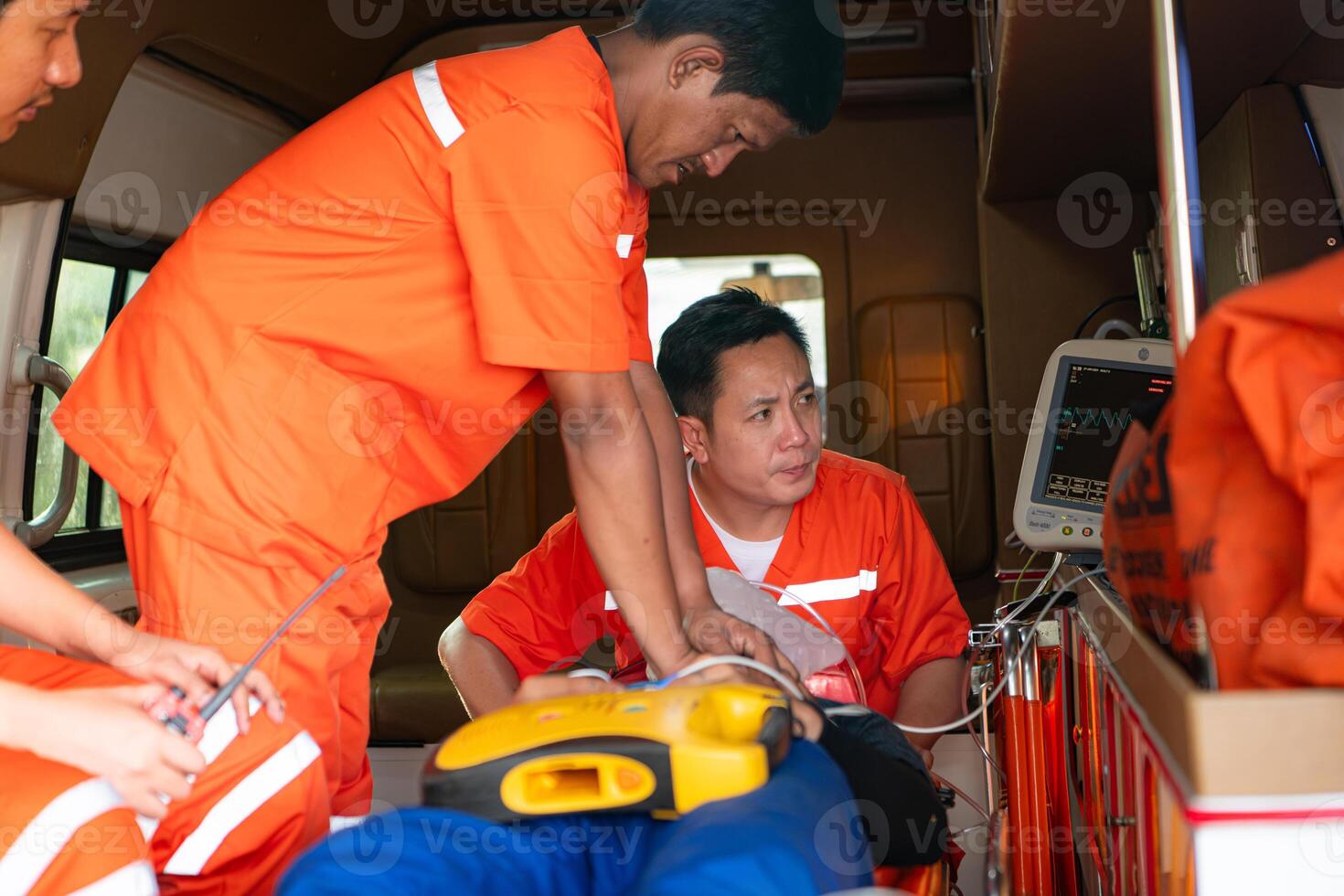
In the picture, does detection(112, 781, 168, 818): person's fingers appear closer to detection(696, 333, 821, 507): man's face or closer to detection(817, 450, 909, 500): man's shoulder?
detection(696, 333, 821, 507): man's face

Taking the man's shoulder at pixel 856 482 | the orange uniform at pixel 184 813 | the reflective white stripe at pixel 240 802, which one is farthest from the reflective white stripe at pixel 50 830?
the man's shoulder at pixel 856 482

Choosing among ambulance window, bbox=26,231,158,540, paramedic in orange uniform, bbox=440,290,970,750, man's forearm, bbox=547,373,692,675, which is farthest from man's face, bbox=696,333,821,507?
ambulance window, bbox=26,231,158,540

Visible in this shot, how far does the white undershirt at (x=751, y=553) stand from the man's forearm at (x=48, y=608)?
1.25 meters

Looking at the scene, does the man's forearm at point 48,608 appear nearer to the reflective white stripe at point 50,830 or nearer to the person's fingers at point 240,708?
the person's fingers at point 240,708

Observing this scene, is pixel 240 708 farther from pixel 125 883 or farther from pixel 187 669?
pixel 125 883

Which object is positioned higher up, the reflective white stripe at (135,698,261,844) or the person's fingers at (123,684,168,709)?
the person's fingers at (123,684,168,709)

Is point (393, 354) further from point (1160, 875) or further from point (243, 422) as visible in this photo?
point (1160, 875)

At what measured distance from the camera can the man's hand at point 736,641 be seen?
4.49ft

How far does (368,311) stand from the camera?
1.43 metres

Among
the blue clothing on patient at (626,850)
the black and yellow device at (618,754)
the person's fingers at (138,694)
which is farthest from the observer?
the person's fingers at (138,694)

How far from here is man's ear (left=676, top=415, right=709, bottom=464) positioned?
2.27 metres

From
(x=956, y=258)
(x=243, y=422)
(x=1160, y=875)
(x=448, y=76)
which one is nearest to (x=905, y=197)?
(x=956, y=258)

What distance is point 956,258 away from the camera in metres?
3.66

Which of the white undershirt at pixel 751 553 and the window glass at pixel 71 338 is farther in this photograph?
the window glass at pixel 71 338
